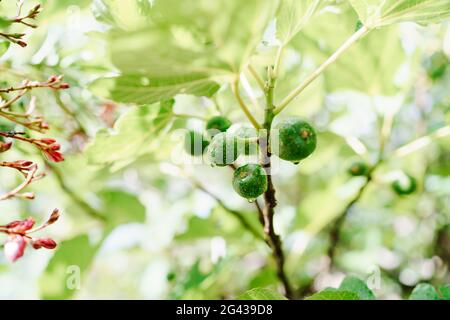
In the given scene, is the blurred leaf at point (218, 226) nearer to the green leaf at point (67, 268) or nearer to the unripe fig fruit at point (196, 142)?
the green leaf at point (67, 268)

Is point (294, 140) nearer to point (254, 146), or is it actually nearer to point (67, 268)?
point (254, 146)

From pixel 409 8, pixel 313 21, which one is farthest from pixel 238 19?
pixel 313 21

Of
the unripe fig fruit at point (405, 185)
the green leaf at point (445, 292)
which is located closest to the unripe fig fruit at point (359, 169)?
the unripe fig fruit at point (405, 185)

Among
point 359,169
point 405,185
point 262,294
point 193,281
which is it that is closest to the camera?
point 262,294

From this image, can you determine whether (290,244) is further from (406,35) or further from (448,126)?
(406,35)

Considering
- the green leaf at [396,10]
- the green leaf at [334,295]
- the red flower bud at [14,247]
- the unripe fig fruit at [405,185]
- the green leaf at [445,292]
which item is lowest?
the green leaf at [334,295]

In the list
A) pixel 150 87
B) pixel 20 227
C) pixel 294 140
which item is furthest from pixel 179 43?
pixel 20 227

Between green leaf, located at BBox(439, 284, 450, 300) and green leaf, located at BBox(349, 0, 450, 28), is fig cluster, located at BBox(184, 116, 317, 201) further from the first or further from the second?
green leaf, located at BBox(439, 284, 450, 300)

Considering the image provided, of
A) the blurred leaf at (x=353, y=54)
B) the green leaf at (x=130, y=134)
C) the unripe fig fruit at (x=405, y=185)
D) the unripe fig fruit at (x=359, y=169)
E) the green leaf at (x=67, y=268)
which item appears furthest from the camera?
the unripe fig fruit at (x=405, y=185)
